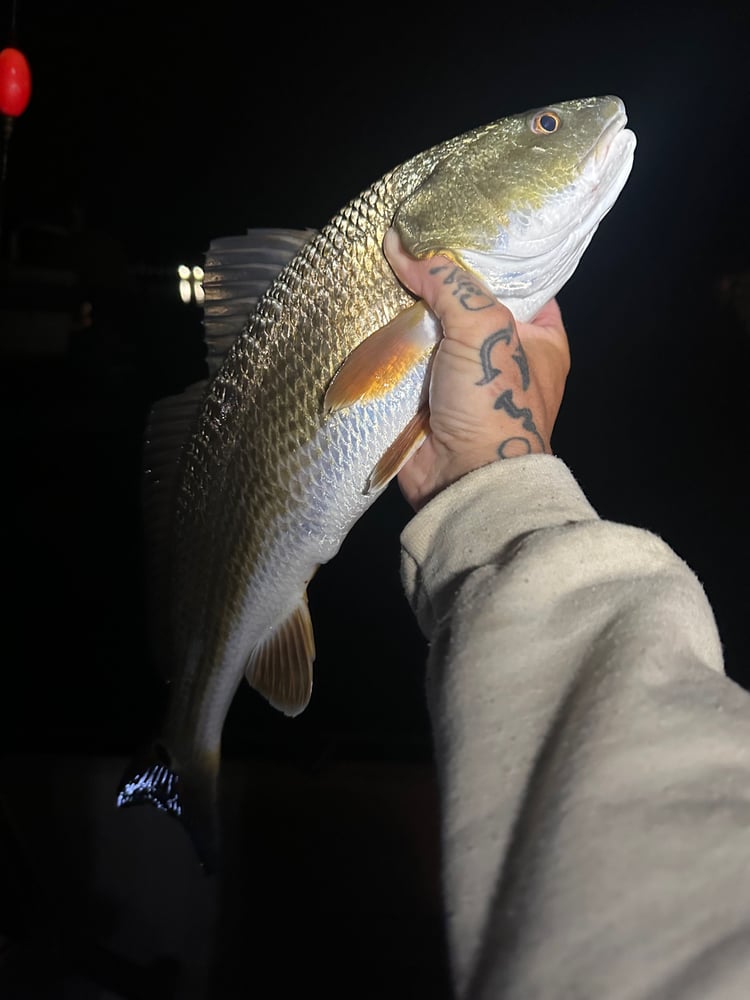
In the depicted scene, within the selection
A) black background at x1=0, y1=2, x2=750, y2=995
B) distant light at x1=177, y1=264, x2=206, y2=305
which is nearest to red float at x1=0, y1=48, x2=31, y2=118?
black background at x1=0, y1=2, x2=750, y2=995

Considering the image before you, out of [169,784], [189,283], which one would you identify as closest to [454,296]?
[169,784]

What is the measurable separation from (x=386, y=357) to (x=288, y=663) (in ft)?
1.98

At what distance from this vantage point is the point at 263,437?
42.8 inches

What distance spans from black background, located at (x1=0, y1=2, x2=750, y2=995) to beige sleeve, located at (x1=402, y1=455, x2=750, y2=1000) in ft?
6.32

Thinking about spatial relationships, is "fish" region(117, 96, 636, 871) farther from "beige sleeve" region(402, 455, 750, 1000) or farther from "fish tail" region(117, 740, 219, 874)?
"beige sleeve" region(402, 455, 750, 1000)

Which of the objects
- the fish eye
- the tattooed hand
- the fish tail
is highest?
the fish eye

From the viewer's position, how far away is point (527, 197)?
99cm

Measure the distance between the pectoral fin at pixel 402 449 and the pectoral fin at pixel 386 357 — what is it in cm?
7

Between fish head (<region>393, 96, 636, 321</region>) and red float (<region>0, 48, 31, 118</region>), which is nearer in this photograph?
fish head (<region>393, 96, 636, 321</region>)

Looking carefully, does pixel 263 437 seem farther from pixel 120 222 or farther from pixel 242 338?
pixel 120 222

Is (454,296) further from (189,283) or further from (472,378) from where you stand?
(189,283)

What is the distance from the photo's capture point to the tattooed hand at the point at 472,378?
931 mm

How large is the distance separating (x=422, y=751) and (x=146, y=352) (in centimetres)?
216

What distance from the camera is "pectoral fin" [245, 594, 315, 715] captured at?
3.88 feet
